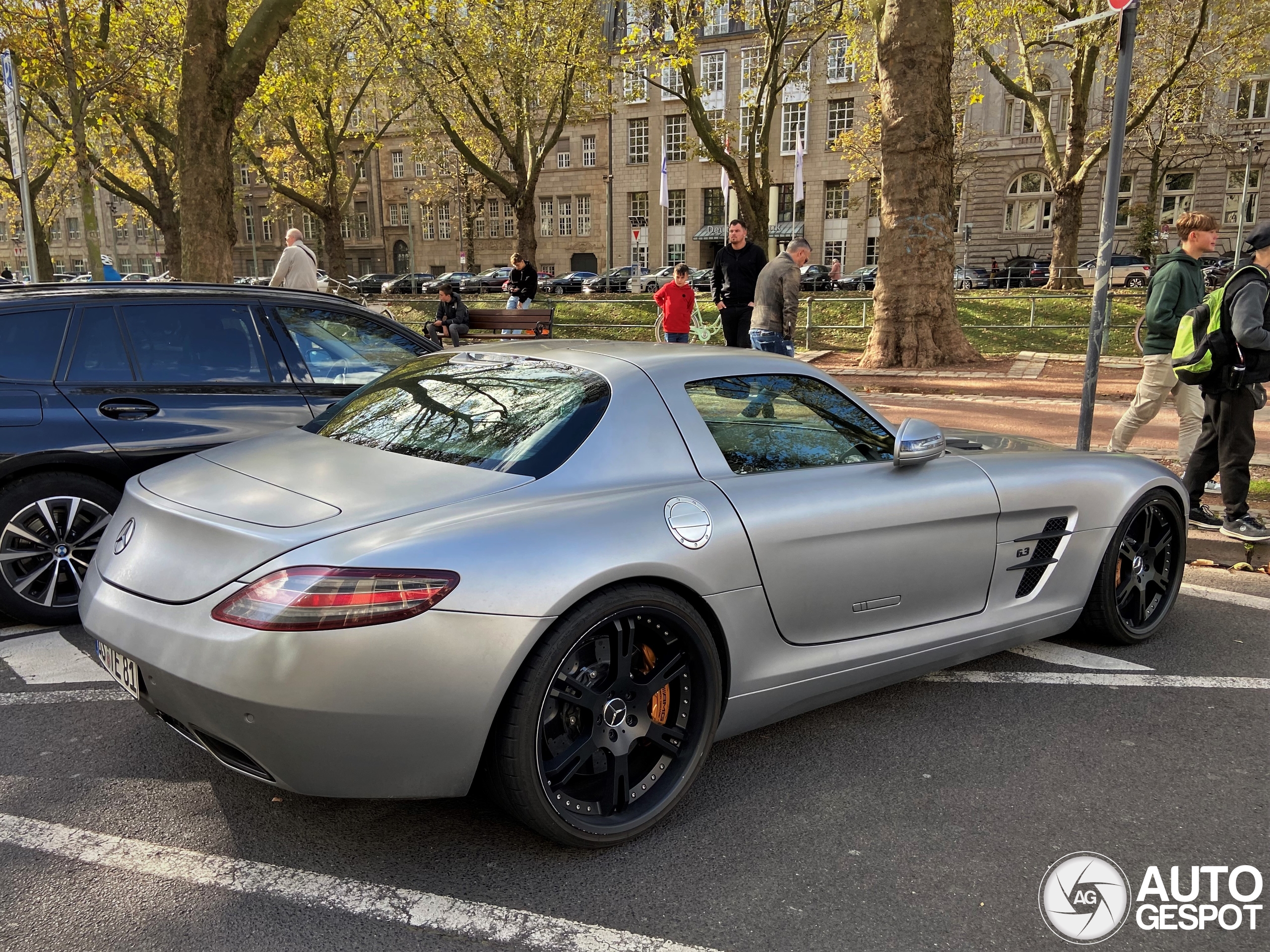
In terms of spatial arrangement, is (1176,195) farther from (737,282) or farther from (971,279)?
(737,282)

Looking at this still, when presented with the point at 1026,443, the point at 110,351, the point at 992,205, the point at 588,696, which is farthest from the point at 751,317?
the point at 992,205

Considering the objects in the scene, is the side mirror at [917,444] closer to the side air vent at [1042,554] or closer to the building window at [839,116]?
the side air vent at [1042,554]

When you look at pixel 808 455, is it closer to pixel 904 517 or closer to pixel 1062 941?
pixel 904 517

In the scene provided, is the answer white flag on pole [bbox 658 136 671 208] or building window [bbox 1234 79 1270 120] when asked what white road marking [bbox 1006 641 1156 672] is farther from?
building window [bbox 1234 79 1270 120]

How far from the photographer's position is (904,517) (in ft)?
11.1

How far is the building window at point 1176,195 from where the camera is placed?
49562 mm

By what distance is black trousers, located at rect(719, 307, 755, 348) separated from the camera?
11.3m

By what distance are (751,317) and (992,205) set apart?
48.6m

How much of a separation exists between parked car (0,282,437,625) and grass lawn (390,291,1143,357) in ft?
39.1

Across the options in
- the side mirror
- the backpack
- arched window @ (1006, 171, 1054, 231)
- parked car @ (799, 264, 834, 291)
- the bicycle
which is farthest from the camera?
arched window @ (1006, 171, 1054, 231)

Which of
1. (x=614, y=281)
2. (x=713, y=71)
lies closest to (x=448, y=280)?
(x=614, y=281)

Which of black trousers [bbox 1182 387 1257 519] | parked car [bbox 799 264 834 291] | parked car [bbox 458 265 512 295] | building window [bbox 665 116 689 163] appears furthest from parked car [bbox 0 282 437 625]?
building window [bbox 665 116 689 163]

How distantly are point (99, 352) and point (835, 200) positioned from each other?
58371mm

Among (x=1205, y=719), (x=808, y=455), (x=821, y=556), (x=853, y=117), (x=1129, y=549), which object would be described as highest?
(x=853, y=117)
